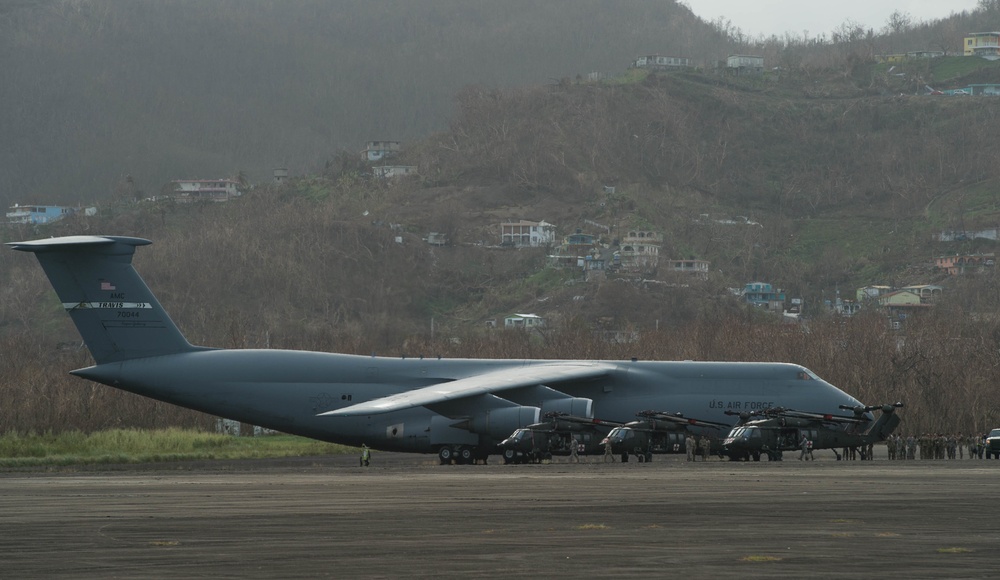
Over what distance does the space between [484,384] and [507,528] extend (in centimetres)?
2402

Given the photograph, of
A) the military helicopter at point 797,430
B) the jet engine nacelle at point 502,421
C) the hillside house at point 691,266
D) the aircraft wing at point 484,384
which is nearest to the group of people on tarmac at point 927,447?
the military helicopter at point 797,430

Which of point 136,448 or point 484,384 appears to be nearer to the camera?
point 484,384

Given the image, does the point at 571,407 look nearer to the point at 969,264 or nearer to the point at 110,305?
the point at 110,305

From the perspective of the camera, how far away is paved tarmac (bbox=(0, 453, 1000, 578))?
13898 millimetres

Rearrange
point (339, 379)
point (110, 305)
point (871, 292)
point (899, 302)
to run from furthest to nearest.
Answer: point (871, 292) → point (899, 302) → point (110, 305) → point (339, 379)

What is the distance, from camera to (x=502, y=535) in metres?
16.9

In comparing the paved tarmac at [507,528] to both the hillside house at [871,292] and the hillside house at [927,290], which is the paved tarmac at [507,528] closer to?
the hillside house at [871,292]

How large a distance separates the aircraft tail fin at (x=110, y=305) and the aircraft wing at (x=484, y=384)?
7401 mm

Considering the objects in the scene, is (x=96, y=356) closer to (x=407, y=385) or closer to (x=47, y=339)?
(x=407, y=385)

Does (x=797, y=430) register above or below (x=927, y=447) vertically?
Result: above

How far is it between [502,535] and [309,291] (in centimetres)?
15614

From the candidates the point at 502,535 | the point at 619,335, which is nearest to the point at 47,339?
the point at 619,335

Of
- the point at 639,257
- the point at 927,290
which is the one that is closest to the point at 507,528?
the point at 927,290

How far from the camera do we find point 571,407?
43.0 m
